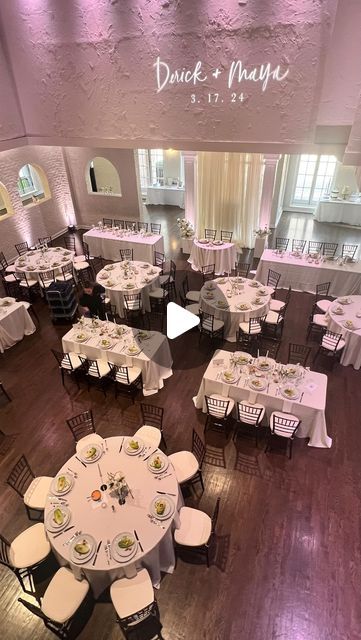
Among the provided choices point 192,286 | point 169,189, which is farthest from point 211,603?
point 169,189

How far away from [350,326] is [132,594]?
6278 millimetres

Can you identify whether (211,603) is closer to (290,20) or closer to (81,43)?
(290,20)

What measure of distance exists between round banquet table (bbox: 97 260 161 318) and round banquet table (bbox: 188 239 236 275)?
6.74 feet

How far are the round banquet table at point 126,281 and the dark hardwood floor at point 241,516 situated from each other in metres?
2.27

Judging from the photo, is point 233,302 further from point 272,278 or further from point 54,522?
point 54,522

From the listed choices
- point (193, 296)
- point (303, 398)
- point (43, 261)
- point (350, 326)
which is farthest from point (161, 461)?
point (43, 261)

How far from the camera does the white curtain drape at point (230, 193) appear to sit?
40.1 ft

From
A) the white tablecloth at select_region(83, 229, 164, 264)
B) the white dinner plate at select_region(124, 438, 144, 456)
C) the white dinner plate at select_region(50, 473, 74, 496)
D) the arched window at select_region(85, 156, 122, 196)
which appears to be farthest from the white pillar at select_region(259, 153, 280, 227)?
the white dinner plate at select_region(50, 473, 74, 496)

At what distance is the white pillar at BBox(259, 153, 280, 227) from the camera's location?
37.1 ft

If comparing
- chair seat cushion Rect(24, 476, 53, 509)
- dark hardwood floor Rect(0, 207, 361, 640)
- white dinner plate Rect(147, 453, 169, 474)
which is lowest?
dark hardwood floor Rect(0, 207, 361, 640)

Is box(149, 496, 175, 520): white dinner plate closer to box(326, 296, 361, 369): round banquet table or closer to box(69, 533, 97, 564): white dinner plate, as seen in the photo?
box(69, 533, 97, 564): white dinner plate

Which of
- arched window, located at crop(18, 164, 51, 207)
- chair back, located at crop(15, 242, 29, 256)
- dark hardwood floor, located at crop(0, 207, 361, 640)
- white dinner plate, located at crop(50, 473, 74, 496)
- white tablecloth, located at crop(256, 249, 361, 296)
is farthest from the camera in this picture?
arched window, located at crop(18, 164, 51, 207)

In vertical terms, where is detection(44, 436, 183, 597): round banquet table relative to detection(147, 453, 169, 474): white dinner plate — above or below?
below

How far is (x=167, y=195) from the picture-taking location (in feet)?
57.5
